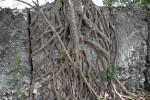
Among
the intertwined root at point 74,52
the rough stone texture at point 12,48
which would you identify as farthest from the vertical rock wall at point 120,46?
the intertwined root at point 74,52

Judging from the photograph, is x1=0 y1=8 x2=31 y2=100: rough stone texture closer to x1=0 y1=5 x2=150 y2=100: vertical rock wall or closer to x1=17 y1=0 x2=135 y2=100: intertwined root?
x1=0 y1=5 x2=150 y2=100: vertical rock wall

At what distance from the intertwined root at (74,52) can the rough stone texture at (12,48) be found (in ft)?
0.36

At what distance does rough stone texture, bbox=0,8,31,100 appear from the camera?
2.64 meters

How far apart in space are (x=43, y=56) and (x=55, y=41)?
0.98 feet

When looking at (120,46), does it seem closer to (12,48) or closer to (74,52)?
(74,52)

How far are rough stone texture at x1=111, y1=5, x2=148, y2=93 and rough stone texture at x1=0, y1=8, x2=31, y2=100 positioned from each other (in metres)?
1.50

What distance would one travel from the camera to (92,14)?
3076mm

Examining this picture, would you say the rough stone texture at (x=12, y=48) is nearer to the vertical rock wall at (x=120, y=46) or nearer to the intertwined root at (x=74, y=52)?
the vertical rock wall at (x=120, y=46)

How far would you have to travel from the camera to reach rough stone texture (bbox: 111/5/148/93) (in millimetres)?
2988

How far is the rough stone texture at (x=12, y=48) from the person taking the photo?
8.68 ft

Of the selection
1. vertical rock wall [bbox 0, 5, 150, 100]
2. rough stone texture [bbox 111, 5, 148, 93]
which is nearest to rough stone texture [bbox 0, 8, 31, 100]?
vertical rock wall [bbox 0, 5, 150, 100]

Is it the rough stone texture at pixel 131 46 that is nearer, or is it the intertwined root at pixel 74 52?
the intertwined root at pixel 74 52

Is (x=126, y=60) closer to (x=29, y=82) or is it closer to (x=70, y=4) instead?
(x=70, y=4)

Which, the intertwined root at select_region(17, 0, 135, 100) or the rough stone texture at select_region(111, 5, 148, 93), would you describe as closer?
the intertwined root at select_region(17, 0, 135, 100)
